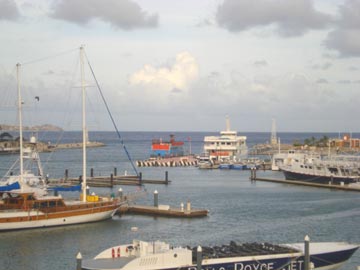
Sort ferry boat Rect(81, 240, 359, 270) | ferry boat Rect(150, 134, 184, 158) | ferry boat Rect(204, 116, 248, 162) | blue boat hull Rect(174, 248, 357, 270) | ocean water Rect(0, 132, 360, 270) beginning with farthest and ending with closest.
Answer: ferry boat Rect(150, 134, 184, 158) < ferry boat Rect(204, 116, 248, 162) < ocean water Rect(0, 132, 360, 270) < blue boat hull Rect(174, 248, 357, 270) < ferry boat Rect(81, 240, 359, 270)

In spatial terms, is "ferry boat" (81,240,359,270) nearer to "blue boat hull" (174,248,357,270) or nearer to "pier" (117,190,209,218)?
"blue boat hull" (174,248,357,270)

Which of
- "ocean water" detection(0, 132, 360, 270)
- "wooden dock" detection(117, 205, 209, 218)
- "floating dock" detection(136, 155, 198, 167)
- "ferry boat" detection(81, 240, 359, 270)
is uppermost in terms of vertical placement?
"floating dock" detection(136, 155, 198, 167)

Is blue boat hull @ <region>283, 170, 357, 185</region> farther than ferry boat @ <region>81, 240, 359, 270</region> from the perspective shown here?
Yes

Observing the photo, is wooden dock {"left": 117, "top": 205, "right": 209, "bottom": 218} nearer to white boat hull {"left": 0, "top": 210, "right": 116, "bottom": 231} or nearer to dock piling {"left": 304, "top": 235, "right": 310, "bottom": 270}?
white boat hull {"left": 0, "top": 210, "right": 116, "bottom": 231}

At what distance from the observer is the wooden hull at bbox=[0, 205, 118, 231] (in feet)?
155

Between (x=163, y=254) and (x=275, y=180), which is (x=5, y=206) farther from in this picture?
(x=275, y=180)

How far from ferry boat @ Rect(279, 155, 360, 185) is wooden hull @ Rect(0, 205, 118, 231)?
42826 millimetres

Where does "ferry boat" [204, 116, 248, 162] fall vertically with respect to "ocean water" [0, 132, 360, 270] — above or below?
above

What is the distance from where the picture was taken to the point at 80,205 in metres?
50.5

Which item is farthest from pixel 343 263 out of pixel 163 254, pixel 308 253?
pixel 163 254

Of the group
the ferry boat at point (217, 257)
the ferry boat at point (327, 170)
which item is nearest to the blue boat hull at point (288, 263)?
the ferry boat at point (217, 257)

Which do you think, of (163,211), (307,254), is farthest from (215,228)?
(307,254)

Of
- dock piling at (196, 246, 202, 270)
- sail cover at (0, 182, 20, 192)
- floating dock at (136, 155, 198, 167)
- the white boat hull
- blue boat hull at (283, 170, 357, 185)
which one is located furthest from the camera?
floating dock at (136, 155, 198, 167)

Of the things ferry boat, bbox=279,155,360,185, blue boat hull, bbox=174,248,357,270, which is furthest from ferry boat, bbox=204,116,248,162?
blue boat hull, bbox=174,248,357,270
